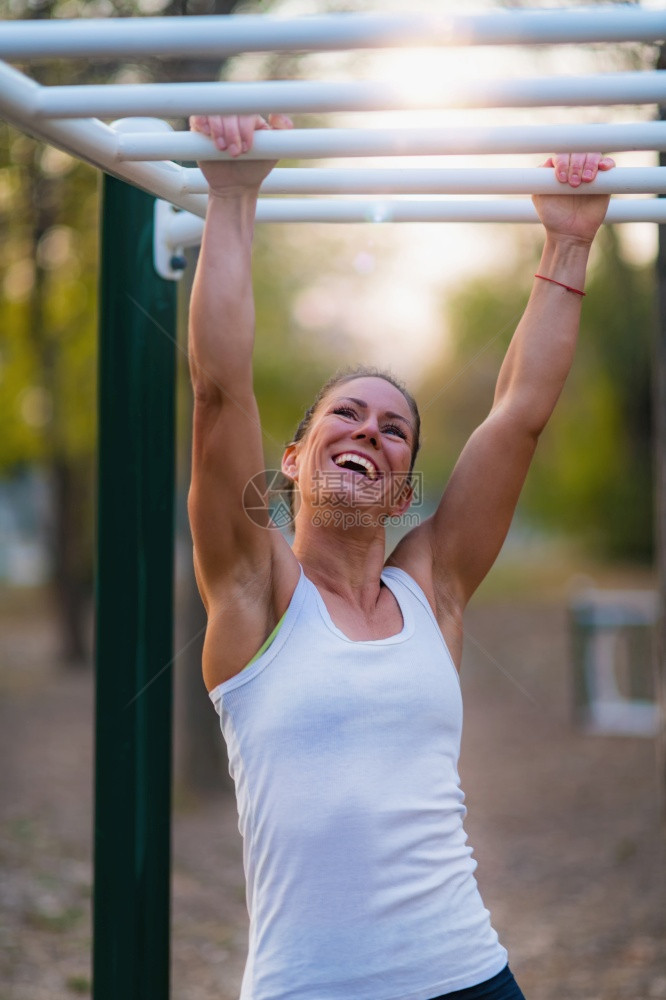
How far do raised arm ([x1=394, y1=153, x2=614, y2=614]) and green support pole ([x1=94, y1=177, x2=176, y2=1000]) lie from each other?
59 cm

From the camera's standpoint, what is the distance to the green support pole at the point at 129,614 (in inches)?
80.4

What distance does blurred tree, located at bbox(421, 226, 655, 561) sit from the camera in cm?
1548

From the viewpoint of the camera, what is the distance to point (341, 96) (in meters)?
1.37

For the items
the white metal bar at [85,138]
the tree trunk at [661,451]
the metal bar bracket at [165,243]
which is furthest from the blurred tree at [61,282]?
the white metal bar at [85,138]

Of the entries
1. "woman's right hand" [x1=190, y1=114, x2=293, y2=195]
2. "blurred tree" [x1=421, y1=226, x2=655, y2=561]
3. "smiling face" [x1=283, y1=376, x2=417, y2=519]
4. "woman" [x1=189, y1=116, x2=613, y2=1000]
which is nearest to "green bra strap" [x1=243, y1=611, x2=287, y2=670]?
"woman" [x1=189, y1=116, x2=613, y2=1000]

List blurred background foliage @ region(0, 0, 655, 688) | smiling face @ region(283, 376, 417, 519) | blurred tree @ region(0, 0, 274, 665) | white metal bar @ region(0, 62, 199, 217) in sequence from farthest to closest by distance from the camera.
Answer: blurred background foliage @ region(0, 0, 655, 688), blurred tree @ region(0, 0, 274, 665), smiling face @ region(283, 376, 417, 519), white metal bar @ region(0, 62, 199, 217)

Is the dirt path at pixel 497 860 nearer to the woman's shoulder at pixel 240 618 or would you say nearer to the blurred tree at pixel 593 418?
the woman's shoulder at pixel 240 618

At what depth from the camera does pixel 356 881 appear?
4.75ft

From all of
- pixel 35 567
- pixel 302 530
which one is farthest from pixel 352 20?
pixel 35 567

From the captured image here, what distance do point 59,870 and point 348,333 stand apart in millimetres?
6420

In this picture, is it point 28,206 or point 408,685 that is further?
point 28,206

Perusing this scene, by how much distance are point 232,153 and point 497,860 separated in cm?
406

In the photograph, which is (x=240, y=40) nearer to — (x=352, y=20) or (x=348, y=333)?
(x=352, y=20)

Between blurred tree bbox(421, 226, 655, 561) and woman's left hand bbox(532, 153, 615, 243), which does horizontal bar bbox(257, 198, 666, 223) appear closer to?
woman's left hand bbox(532, 153, 615, 243)
